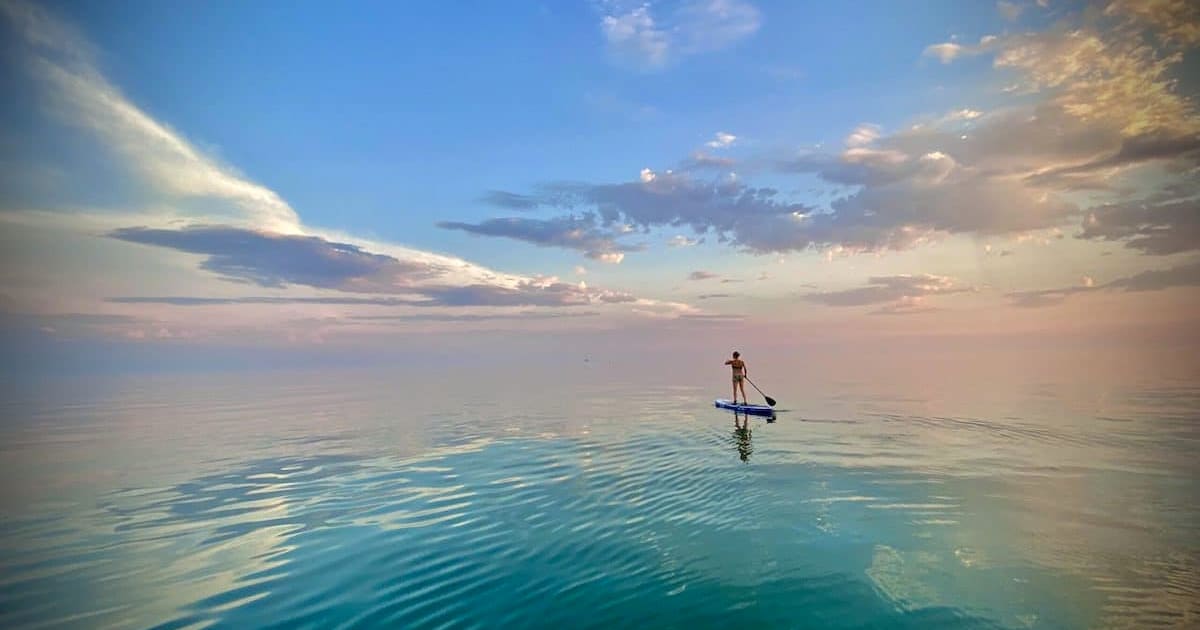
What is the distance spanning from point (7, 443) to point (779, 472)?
145 feet

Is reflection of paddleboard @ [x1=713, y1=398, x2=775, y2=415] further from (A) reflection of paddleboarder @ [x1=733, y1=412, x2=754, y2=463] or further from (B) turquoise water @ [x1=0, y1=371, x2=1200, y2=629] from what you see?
(B) turquoise water @ [x1=0, y1=371, x2=1200, y2=629]

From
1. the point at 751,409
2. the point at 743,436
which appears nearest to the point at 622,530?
the point at 743,436

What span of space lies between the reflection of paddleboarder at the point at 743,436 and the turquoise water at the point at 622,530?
0.29 metres

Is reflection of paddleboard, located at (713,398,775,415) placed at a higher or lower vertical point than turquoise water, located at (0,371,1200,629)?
lower

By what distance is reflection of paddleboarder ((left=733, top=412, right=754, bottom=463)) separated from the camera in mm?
22422

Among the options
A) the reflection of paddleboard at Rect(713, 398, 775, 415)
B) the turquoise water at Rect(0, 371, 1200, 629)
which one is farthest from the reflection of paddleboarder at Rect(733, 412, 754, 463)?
the reflection of paddleboard at Rect(713, 398, 775, 415)

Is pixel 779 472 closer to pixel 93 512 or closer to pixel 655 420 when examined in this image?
pixel 655 420

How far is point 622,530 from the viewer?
42.8 feet

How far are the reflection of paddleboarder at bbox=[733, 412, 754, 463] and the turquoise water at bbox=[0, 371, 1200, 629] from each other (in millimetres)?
289

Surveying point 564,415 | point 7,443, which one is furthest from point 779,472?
point 7,443

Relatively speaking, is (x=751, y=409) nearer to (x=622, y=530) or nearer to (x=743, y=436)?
(x=743, y=436)

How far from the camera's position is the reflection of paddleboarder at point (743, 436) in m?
22.4

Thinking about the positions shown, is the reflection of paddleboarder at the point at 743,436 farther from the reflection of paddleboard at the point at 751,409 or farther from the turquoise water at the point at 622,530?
the reflection of paddleboard at the point at 751,409

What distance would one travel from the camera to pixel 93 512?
16.4 m
